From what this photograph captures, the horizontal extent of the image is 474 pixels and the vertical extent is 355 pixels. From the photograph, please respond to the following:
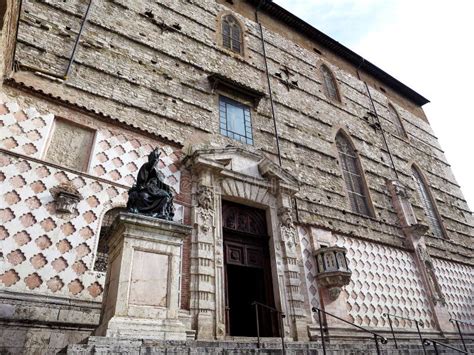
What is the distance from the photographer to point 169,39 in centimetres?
954

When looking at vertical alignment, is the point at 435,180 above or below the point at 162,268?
above

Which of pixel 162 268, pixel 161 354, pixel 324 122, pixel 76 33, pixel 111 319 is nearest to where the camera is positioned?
pixel 161 354

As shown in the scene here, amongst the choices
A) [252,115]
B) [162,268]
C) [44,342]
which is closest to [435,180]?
[252,115]

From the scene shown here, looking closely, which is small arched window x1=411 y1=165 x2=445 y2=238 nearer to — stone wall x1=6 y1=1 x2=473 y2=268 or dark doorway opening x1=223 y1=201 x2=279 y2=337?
stone wall x1=6 y1=1 x2=473 y2=268

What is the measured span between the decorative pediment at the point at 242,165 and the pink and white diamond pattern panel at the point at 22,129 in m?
2.87

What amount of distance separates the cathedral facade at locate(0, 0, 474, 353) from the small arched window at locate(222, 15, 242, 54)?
94 mm

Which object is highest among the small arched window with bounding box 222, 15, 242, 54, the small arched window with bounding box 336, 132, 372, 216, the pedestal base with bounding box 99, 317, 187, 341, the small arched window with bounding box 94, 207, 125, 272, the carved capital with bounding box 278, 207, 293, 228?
the small arched window with bounding box 222, 15, 242, 54

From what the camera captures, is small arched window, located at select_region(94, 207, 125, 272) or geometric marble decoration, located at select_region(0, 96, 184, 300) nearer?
geometric marble decoration, located at select_region(0, 96, 184, 300)

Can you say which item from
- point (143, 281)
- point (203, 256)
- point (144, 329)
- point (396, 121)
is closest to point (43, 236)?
point (143, 281)

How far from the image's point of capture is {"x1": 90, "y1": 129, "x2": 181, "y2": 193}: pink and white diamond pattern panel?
6320 millimetres

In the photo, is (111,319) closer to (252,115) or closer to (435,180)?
(252,115)

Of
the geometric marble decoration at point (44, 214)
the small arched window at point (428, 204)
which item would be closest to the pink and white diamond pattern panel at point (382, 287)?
the small arched window at point (428, 204)

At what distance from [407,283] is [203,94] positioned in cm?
837

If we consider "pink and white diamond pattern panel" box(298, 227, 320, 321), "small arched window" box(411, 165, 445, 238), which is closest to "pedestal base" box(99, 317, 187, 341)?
"pink and white diamond pattern panel" box(298, 227, 320, 321)
